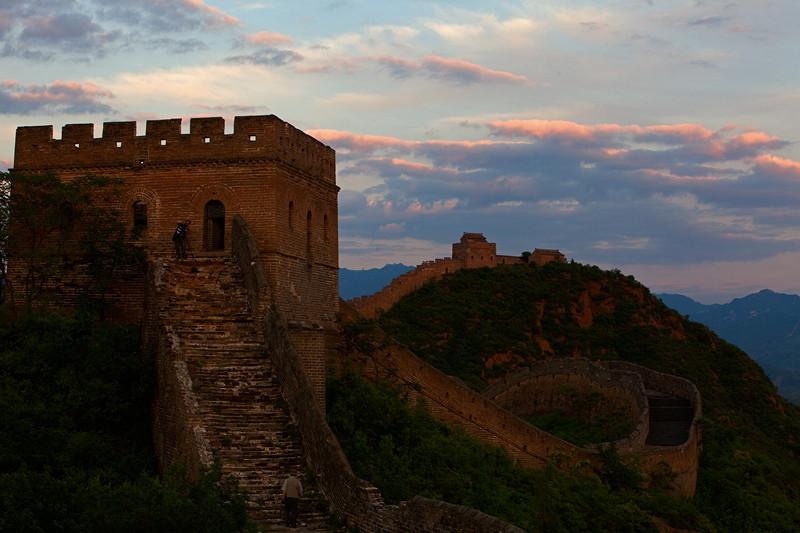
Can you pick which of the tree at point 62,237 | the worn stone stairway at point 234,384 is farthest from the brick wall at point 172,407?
the tree at point 62,237

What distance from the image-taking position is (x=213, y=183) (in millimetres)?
21859

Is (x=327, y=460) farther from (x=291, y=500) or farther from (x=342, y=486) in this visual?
(x=291, y=500)

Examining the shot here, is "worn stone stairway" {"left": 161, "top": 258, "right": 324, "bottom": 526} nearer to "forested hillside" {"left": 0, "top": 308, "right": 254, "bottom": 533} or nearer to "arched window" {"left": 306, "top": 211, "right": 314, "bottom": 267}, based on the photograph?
"forested hillside" {"left": 0, "top": 308, "right": 254, "bottom": 533}

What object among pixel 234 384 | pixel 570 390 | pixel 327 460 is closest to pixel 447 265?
pixel 570 390

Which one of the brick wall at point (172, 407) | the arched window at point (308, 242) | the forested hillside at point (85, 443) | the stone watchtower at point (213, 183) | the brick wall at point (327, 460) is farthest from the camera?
the arched window at point (308, 242)

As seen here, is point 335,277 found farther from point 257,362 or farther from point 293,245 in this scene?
point 257,362

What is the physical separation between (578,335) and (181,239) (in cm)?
3877

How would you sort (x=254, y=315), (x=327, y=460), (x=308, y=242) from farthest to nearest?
(x=308, y=242)
(x=254, y=315)
(x=327, y=460)

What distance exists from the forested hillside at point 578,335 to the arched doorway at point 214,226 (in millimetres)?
21130

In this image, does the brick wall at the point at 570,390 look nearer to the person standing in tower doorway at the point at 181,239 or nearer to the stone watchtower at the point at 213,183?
the stone watchtower at the point at 213,183

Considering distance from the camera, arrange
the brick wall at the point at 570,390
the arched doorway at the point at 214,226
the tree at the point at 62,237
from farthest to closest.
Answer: the brick wall at the point at 570,390, the arched doorway at the point at 214,226, the tree at the point at 62,237

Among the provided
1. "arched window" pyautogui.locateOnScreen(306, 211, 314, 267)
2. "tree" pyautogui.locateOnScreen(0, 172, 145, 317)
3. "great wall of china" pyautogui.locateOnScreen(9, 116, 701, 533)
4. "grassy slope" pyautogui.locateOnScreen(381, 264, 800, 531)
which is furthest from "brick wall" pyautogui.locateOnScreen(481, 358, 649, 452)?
"tree" pyautogui.locateOnScreen(0, 172, 145, 317)

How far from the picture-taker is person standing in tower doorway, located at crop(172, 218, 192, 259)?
70.0 ft

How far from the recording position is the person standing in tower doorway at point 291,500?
47.2ft
